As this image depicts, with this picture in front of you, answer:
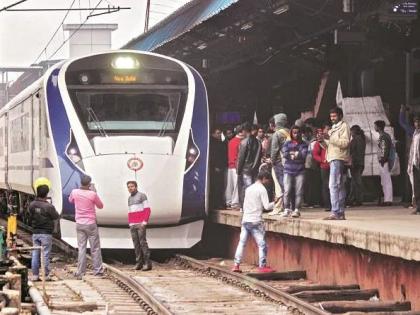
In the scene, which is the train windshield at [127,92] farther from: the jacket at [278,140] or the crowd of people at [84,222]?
the jacket at [278,140]

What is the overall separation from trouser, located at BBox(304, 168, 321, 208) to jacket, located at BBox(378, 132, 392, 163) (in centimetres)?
131

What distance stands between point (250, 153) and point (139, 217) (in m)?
2.32

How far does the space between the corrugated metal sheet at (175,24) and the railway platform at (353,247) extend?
5114mm

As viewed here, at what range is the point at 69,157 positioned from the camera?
1631 centimetres

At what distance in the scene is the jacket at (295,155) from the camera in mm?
15141

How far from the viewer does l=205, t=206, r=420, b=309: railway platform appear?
10617 millimetres

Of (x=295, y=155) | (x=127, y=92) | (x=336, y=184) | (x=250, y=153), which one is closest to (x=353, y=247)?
(x=336, y=184)

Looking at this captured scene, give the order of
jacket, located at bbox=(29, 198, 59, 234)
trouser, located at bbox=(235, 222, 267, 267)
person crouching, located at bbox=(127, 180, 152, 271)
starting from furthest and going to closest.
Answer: person crouching, located at bbox=(127, 180, 152, 271), trouser, located at bbox=(235, 222, 267, 267), jacket, located at bbox=(29, 198, 59, 234)

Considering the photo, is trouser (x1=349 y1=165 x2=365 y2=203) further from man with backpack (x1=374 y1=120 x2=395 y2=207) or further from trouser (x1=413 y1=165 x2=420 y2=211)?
trouser (x1=413 y1=165 x2=420 y2=211)

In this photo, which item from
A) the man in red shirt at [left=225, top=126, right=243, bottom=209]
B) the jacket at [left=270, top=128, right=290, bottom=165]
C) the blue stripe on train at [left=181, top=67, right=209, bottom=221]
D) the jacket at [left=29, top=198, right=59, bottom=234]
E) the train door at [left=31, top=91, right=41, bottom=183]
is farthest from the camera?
the man in red shirt at [left=225, top=126, right=243, bottom=209]

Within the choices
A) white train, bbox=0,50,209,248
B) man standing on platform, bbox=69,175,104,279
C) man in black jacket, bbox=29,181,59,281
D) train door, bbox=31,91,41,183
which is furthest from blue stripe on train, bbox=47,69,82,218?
man in black jacket, bbox=29,181,59,281

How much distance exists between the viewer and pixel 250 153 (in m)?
17.2

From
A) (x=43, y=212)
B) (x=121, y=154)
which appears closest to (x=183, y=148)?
(x=121, y=154)

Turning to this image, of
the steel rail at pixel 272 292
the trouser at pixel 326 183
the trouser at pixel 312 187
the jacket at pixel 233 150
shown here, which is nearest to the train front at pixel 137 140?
the steel rail at pixel 272 292
